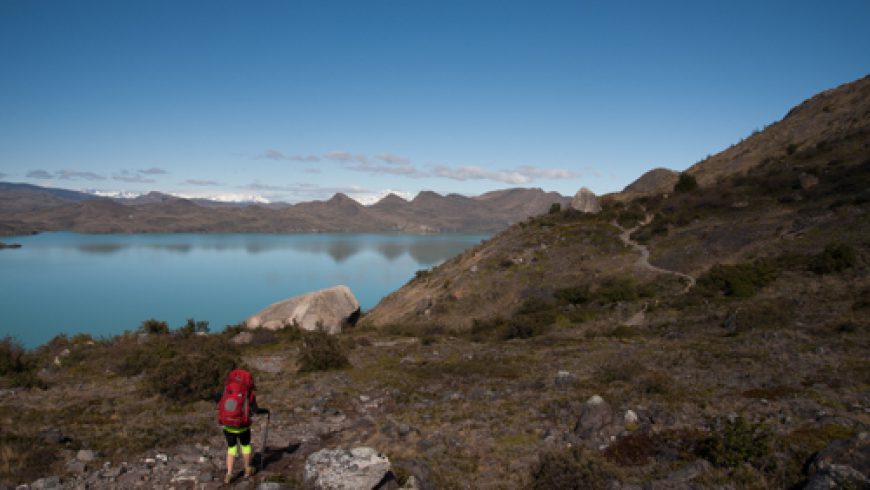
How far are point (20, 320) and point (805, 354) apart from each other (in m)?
72.9

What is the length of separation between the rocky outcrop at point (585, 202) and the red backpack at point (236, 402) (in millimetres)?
51627

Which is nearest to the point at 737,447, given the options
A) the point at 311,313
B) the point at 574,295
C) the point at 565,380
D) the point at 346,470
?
the point at 346,470

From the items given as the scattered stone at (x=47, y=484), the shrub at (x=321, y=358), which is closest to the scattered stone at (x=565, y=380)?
the shrub at (x=321, y=358)

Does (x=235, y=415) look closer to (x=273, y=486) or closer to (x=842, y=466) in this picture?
(x=273, y=486)

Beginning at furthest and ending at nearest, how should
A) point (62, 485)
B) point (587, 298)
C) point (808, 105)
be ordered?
point (808, 105) < point (587, 298) < point (62, 485)

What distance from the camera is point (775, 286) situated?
22.0 metres

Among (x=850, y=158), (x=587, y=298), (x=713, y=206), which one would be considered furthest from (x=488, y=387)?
(x=850, y=158)

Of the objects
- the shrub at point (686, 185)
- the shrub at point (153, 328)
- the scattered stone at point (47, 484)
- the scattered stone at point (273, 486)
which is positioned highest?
the shrub at point (686, 185)

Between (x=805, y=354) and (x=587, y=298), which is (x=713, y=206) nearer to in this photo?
(x=587, y=298)

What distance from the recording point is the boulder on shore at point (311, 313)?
90.2 feet

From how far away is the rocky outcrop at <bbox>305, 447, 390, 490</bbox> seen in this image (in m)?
6.44

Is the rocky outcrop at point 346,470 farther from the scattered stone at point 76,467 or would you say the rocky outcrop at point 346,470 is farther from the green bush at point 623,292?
the green bush at point 623,292

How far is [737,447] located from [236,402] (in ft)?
26.4

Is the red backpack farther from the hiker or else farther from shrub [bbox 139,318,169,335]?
shrub [bbox 139,318,169,335]
